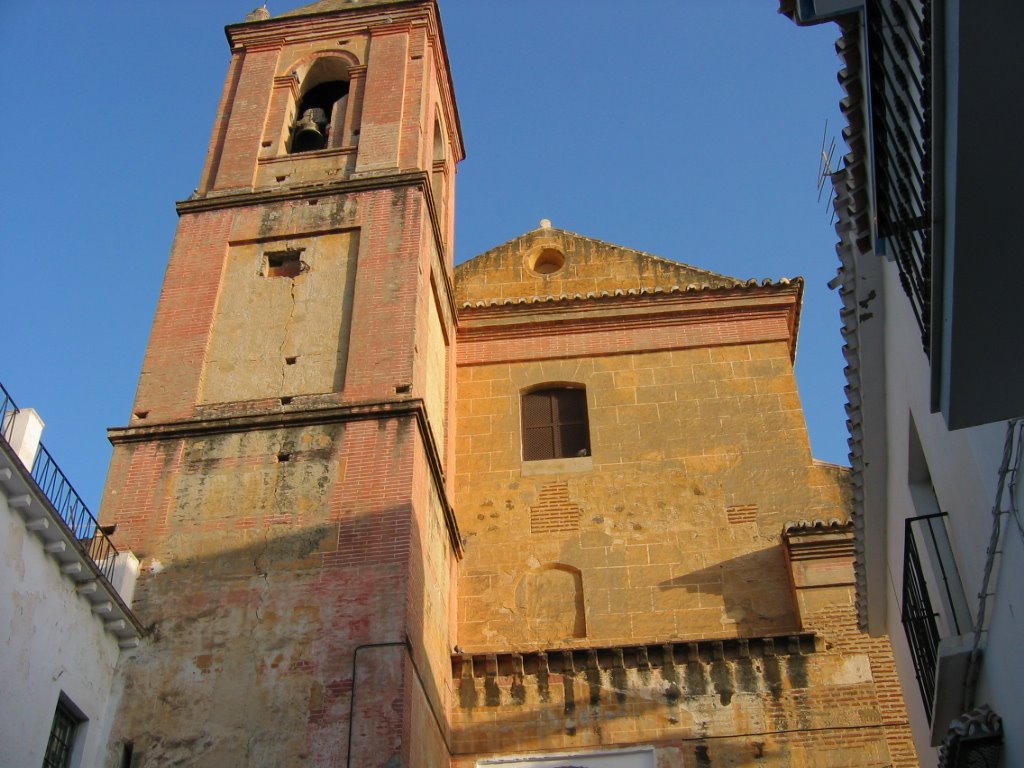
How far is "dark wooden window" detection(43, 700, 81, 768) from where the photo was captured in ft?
31.2

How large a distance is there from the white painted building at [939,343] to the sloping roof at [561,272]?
246 inches

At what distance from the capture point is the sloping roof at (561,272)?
16391 millimetres

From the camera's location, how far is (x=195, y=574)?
11125 mm

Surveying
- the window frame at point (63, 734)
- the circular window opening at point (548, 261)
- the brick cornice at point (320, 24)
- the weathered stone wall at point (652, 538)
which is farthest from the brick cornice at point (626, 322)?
the window frame at point (63, 734)

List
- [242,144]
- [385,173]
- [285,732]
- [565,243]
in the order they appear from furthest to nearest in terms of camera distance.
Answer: [565,243]
[242,144]
[385,173]
[285,732]

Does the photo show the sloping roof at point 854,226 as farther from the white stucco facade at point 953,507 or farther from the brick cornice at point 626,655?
the brick cornice at point 626,655

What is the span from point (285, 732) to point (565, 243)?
888 centimetres

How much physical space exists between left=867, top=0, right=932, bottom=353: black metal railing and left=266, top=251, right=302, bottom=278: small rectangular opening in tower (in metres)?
8.49

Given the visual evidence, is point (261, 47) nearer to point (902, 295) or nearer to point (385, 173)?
point (385, 173)

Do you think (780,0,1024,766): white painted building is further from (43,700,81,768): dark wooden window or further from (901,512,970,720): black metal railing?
(43,700,81,768): dark wooden window

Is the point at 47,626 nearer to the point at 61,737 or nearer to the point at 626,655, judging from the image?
the point at 61,737

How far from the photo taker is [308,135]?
53.2 feet

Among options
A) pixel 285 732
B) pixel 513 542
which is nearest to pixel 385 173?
pixel 513 542

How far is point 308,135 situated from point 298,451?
5822 mm
